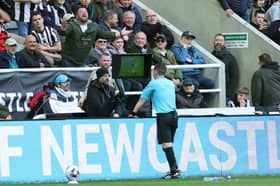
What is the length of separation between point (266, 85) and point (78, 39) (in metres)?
4.18

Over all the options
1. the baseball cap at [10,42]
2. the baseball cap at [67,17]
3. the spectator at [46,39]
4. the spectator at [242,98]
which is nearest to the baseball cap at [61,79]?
the baseball cap at [10,42]

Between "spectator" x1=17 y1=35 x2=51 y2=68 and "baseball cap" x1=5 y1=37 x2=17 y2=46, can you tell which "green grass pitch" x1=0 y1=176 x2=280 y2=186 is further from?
"spectator" x1=17 y1=35 x2=51 y2=68

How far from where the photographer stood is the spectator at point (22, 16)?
2369 cm

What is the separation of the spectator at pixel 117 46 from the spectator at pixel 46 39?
1149mm

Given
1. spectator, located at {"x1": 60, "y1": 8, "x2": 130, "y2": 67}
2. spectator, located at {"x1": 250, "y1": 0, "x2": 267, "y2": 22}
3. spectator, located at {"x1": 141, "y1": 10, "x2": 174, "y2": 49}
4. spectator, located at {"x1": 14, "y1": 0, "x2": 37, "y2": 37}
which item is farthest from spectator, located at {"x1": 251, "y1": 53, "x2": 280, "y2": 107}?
spectator, located at {"x1": 14, "y1": 0, "x2": 37, "y2": 37}

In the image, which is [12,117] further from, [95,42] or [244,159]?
[244,159]

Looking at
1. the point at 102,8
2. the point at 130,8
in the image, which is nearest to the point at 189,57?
the point at 130,8

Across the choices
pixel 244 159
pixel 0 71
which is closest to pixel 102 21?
pixel 0 71

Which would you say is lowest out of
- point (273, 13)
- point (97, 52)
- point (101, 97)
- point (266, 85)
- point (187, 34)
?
point (101, 97)

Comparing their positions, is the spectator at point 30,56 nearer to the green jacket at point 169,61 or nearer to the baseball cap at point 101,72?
the baseball cap at point 101,72

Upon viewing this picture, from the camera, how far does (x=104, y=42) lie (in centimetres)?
2366

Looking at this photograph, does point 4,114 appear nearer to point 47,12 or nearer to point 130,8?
point 47,12

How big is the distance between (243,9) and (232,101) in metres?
3.40

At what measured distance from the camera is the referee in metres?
20.3
